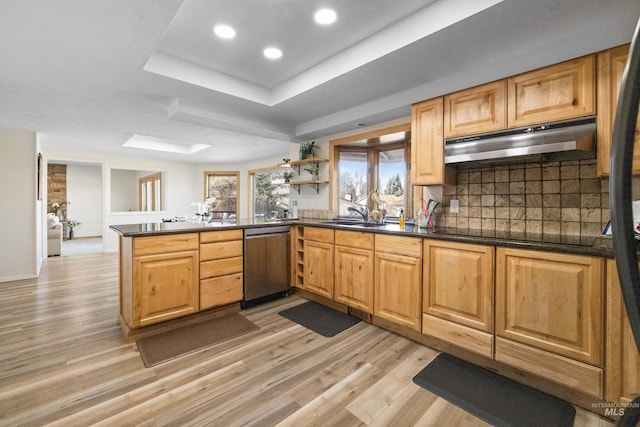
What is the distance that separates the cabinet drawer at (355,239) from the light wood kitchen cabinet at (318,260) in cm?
12

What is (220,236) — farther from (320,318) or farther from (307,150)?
(307,150)

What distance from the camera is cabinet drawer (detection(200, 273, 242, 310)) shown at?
110 inches

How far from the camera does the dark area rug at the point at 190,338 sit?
221cm

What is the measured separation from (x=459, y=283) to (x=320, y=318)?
1.36m

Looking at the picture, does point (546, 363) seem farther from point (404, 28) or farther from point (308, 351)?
point (404, 28)

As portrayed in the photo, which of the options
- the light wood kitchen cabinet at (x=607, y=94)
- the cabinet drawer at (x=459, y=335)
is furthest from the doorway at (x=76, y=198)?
the light wood kitchen cabinet at (x=607, y=94)

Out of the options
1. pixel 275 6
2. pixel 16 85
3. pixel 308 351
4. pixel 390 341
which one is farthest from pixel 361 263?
pixel 16 85

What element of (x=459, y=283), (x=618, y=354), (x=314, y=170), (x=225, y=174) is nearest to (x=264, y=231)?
(x=314, y=170)

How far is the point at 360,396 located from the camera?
1.76 meters

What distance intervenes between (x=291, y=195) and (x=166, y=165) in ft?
15.3

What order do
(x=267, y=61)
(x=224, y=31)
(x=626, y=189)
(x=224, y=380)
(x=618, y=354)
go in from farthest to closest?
(x=267, y=61)
(x=224, y=31)
(x=224, y=380)
(x=618, y=354)
(x=626, y=189)

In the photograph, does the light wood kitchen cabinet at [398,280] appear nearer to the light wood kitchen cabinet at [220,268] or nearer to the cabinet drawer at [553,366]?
the cabinet drawer at [553,366]

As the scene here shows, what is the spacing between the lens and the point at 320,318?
113 inches

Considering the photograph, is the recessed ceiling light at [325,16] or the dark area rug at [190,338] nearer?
the recessed ceiling light at [325,16]
